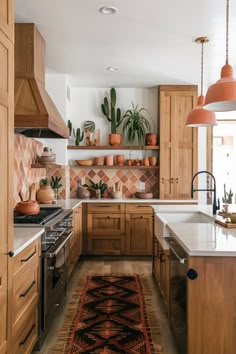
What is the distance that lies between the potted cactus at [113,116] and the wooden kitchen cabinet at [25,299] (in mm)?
3325

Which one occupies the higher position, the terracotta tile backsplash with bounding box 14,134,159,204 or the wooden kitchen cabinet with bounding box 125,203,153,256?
the terracotta tile backsplash with bounding box 14,134,159,204

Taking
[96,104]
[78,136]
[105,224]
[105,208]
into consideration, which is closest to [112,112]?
[96,104]

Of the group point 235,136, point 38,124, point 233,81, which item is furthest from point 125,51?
point 235,136

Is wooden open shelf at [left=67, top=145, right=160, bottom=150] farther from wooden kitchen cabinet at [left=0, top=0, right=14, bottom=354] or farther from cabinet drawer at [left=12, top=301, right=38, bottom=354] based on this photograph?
wooden kitchen cabinet at [left=0, top=0, right=14, bottom=354]

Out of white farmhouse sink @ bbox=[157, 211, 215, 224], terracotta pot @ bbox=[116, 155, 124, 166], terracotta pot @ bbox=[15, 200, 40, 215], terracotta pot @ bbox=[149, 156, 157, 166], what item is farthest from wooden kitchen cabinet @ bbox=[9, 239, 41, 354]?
terracotta pot @ bbox=[149, 156, 157, 166]

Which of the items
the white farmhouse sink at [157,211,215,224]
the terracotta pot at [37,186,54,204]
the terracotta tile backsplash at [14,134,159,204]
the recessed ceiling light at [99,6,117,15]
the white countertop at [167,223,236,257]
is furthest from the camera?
the terracotta tile backsplash at [14,134,159,204]

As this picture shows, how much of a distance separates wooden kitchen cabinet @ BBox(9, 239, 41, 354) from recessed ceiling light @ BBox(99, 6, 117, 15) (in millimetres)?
2061

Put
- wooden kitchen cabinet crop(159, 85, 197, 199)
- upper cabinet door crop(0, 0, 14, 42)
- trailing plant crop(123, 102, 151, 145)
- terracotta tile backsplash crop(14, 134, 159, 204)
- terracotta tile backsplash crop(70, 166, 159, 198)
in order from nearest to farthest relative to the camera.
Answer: upper cabinet door crop(0, 0, 14, 42), terracotta tile backsplash crop(14, 134, 159, 204), wooden kitchen cabinet crop(159, 85, 197, 199), trailing plant crop(123, 102, 151, 145), terracotta tile backsplash crop(70, 166, 159, 198)

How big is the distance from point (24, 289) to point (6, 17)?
1.59m

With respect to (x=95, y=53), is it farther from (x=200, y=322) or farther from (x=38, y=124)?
(x=200, y=322)

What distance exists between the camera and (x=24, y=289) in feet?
6.98

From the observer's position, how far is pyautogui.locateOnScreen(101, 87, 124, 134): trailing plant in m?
5.60

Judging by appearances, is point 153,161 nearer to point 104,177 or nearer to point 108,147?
point 108,147

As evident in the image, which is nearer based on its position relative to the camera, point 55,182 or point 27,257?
point 27,257
